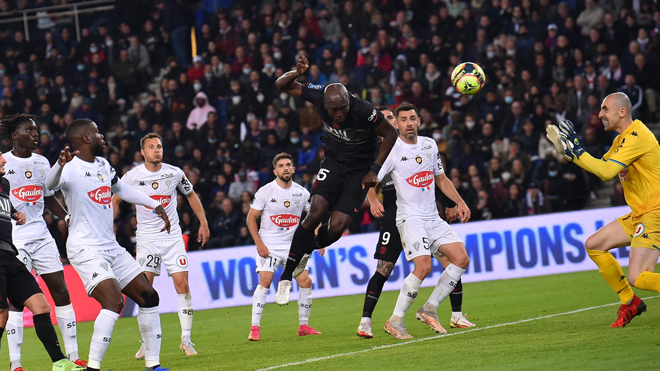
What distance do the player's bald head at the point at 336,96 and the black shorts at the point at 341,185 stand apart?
0.95 meters

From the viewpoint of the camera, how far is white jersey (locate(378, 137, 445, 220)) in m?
9.08

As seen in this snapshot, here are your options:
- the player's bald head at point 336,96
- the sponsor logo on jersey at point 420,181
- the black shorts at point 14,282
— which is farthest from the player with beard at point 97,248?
the sponsor logo on jersey at point 420,181

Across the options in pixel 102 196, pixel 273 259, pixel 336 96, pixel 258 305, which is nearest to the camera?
pixel 102 196

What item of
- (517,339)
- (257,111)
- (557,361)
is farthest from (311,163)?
(557,361)

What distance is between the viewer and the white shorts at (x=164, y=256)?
32.4 ft

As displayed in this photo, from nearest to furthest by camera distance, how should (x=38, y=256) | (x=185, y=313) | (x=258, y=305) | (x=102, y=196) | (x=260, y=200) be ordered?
(x=102, y=196)
(x=38, y=256)
(x=185, y=313)
(x=258, y=305)
(x=260, y=200)

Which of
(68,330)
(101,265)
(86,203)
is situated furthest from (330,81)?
(101,265)

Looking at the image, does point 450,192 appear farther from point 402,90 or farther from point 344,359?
point 402,90

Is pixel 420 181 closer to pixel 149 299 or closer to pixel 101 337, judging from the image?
pixel 149 299

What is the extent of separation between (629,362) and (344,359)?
8.50ft

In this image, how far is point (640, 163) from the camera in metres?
7.94

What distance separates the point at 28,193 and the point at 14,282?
1.59 meters

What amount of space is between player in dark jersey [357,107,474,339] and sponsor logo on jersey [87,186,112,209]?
3.15 metres

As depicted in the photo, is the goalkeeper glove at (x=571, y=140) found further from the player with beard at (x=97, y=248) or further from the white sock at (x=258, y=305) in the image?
the white sock at (x=258, y=305)
